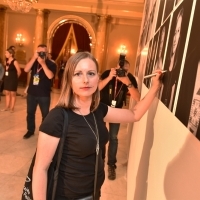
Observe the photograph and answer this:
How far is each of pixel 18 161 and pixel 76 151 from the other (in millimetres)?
2642

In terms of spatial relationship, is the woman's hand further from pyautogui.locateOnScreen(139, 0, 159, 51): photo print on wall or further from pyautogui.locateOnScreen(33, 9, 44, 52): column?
pyautogui.locateOnScreen(33, 9, 44, 52): column

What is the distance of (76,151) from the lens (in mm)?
1404

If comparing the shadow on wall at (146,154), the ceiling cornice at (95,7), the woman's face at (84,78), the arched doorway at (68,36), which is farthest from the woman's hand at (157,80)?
the arched doorway at (68,36)

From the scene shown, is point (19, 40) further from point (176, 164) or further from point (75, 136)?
point (176, 164)

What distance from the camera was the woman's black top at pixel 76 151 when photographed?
1.35 m

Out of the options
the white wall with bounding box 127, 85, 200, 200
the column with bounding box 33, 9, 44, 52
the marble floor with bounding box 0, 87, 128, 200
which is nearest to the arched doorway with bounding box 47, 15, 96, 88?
the column with bounding box 33, 9, 44, 52

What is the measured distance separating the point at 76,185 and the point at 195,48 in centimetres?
106

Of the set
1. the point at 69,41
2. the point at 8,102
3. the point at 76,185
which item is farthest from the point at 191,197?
the point at 69,41

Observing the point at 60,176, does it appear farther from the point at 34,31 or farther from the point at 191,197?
the point at 34,31

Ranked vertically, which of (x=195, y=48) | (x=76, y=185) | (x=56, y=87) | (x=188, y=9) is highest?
(x=188, y=9)

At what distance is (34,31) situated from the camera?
1335 cm

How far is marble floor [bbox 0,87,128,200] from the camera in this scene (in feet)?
9.81

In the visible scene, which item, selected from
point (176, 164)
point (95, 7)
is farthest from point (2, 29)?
point (176, 164)

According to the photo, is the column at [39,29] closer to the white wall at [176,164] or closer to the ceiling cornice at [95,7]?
the ceiling cornice at [95,7]
